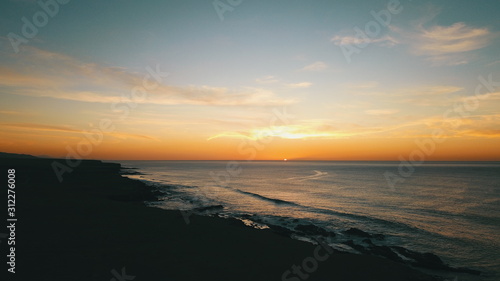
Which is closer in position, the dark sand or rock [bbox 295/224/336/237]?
the dark sand

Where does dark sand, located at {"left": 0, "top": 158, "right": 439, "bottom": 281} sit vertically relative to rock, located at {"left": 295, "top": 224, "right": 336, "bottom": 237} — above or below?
above

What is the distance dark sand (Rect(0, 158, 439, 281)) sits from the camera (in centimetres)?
1020

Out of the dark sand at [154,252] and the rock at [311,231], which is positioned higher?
the dark sand at [154,252]

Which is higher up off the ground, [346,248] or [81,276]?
[81,276]

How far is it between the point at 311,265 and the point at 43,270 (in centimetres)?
1196

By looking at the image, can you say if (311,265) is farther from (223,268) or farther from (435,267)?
(435,267)

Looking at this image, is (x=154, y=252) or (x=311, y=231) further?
(x=311, y=231)

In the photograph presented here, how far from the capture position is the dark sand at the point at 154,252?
33.4 feet

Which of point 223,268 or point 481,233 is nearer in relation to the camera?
point 223,268

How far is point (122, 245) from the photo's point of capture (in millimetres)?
12836

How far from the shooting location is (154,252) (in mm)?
12367

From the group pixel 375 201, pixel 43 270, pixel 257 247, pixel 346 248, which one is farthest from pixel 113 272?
pixel 375 201

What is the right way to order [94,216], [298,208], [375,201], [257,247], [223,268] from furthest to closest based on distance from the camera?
[375,201] → [298,208] → [94,216] → [257,247] → [223,268]

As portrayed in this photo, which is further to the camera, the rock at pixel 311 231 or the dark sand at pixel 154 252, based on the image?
the rock at pixel 311 231
